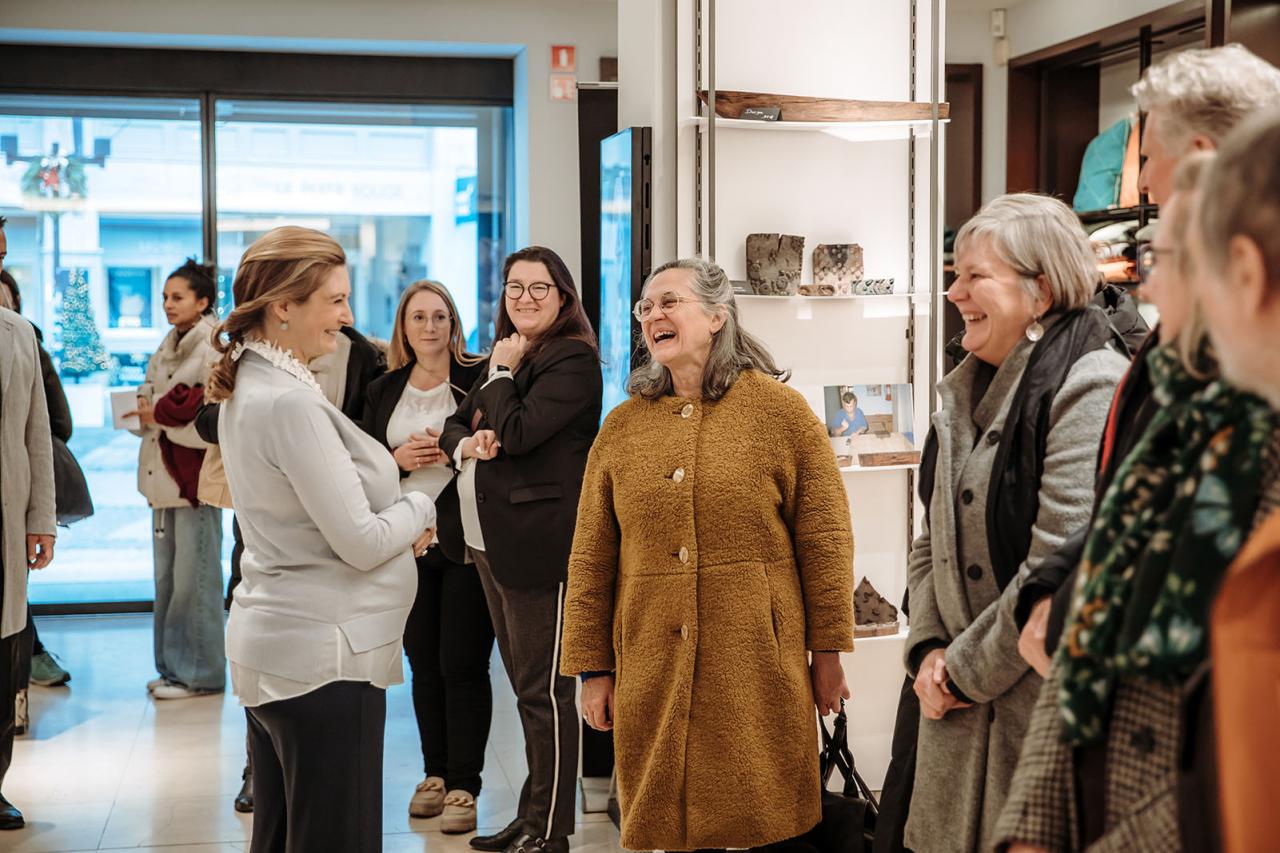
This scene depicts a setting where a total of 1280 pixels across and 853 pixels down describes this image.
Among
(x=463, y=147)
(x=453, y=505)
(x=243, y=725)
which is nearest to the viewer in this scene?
(x=453, y=505)

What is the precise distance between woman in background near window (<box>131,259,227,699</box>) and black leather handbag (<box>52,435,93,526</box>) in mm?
448

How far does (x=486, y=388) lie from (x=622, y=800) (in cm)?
130

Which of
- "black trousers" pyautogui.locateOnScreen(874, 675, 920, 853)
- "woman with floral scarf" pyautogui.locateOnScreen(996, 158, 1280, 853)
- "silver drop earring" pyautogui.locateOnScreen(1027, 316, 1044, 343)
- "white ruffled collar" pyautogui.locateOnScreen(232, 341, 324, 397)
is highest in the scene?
"silver drop earring" pyautogui.locateOnScreen(1027, 316, 1044, 343)

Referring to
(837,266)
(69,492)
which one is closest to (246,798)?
(69,492)

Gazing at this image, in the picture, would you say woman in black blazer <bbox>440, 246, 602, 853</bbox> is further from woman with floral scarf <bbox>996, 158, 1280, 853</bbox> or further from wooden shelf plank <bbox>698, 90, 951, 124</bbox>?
woman with floral scarf <bbox>996, 158, 1280, 853</bbox>

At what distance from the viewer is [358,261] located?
292 inches

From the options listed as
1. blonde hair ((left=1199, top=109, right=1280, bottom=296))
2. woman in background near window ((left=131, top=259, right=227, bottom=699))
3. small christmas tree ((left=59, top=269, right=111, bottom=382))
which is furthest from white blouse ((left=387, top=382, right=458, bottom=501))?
small christmas tree ((left=59, top=269, right=111, bottom=382))

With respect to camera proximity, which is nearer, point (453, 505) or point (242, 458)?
point (242, 458)

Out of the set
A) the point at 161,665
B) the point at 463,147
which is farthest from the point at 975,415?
the point at 463,147

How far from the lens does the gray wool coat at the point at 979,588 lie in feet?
6.34

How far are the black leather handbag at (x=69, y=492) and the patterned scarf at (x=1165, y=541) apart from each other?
4176 mm

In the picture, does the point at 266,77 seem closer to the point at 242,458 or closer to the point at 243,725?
the point at 243,725

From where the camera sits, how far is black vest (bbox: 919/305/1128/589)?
6.56ft

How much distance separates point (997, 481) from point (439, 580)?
2259 mm
